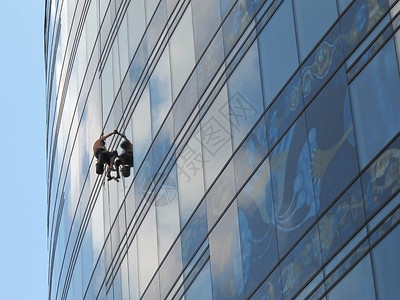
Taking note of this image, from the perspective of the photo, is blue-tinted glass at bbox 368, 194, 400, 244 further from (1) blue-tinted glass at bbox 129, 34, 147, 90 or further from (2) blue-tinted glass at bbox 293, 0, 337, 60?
(1) blue-tinted glass at bbox 129, 34, 147, 90

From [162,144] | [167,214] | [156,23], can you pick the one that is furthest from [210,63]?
[156,23]

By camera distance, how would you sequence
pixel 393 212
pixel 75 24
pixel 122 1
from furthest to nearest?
1. pixel 75 24
2. pixel 122 1
3. pixel 393 212

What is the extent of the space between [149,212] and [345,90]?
1234cm

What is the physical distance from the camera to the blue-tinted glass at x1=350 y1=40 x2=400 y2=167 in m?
19.5

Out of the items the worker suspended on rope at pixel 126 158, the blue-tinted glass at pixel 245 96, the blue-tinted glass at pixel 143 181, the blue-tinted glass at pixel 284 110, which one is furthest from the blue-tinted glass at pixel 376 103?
the worker suspended on rope at pixel 126 158

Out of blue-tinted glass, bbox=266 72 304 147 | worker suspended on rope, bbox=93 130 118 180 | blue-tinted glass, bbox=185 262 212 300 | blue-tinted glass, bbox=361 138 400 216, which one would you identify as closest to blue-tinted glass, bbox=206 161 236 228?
blue-tinted glass, bbox=185 262 212 300

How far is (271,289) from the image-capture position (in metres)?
23.0

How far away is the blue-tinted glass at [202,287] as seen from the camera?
26641 mm

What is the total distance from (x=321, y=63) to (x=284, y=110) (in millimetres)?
1713

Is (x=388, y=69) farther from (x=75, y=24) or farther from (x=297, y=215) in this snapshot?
(x=75, y=24)

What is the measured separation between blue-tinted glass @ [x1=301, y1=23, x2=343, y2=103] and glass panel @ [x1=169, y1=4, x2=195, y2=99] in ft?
23.9

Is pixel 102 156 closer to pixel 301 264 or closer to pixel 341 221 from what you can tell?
pixel 301 264

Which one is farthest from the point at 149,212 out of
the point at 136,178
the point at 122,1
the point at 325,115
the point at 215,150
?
the point at 325,115

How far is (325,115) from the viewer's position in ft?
70.9
